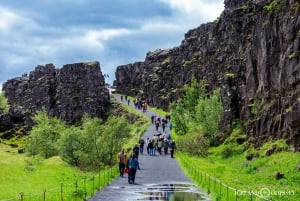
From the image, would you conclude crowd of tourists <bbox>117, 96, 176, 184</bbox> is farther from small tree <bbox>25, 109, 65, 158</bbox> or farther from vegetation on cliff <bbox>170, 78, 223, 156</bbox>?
small tree <bbox>25, 109, 65, 158</bbox>

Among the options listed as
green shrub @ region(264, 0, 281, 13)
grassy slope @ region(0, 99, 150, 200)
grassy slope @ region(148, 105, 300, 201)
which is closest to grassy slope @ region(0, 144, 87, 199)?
grassy slope @ region(0, 99, 150, 200)

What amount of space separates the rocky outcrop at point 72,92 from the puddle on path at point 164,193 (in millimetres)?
127531

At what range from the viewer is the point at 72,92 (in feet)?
567

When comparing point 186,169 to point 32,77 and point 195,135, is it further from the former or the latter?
point 32,77

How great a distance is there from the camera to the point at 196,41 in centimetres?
13975

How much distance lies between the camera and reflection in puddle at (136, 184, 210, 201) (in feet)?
90.0

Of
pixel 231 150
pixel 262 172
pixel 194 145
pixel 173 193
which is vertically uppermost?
pixel 194 145

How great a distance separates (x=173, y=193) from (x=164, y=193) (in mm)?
526

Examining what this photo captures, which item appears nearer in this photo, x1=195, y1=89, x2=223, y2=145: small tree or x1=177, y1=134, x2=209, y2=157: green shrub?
x1=177, y1=134, x2=209, y2=157: green shrub

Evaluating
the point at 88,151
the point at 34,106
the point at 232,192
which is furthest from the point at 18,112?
the point at 232,192

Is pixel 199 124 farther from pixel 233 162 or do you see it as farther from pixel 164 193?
pixel 164 193

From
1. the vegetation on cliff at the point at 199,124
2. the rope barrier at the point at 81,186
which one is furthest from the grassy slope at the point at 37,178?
the vegetation on cliff at the point at 199,124

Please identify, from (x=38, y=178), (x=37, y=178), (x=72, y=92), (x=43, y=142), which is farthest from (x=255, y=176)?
(x=72, y=92)

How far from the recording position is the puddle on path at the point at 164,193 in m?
27.5
